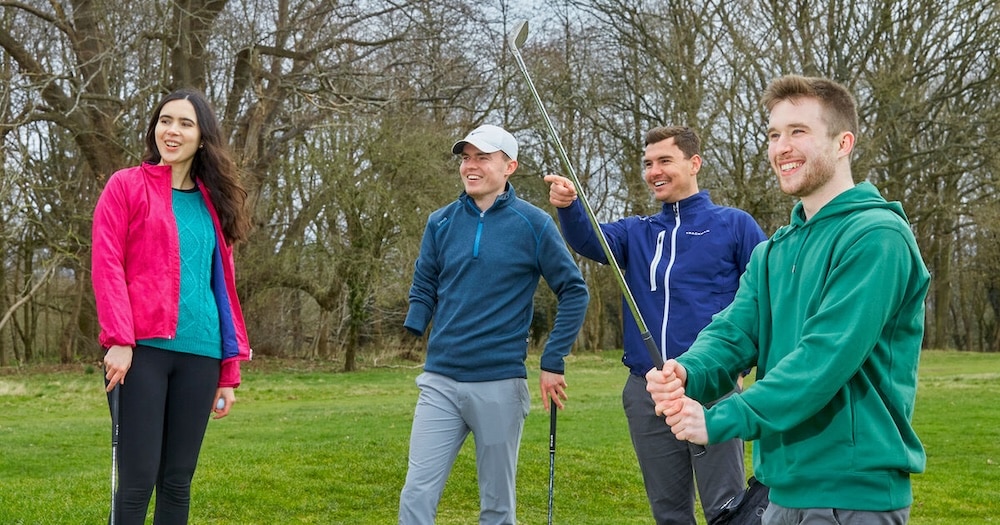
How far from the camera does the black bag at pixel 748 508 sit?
121 inches

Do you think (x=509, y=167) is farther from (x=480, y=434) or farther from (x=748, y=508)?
(x=748, y=508)

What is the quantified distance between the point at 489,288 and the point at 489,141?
0.74 metres

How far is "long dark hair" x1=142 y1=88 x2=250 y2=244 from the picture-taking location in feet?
15.1

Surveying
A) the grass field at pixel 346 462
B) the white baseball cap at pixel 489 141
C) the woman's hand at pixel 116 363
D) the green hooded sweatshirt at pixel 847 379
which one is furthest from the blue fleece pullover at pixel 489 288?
the grass field at pixel 346 462

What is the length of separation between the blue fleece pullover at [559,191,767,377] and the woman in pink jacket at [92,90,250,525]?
1650 mm

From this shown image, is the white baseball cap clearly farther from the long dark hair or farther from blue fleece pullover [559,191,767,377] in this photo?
the long dark hair

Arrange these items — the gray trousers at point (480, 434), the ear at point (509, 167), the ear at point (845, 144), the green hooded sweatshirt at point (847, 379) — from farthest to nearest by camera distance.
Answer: the ear at point (509, 167), the gray trousers at point (480, 434), the ear at point (845, 144), the green hooded sweatshirt at point (847, 379)

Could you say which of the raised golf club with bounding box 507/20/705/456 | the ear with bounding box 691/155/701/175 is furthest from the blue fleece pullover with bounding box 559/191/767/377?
the raised golf club with bounding box 507/20/705/456

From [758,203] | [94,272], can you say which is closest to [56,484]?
[94,272]

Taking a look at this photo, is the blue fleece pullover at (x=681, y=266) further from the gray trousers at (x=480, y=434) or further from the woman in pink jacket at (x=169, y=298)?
the woman in pink jacket at (x=169, y=298)

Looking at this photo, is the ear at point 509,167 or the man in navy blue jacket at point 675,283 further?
the ear at point 509,167

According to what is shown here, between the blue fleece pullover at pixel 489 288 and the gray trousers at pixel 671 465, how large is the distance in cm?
52

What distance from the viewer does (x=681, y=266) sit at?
479 centimetres

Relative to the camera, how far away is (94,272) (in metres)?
4.10
